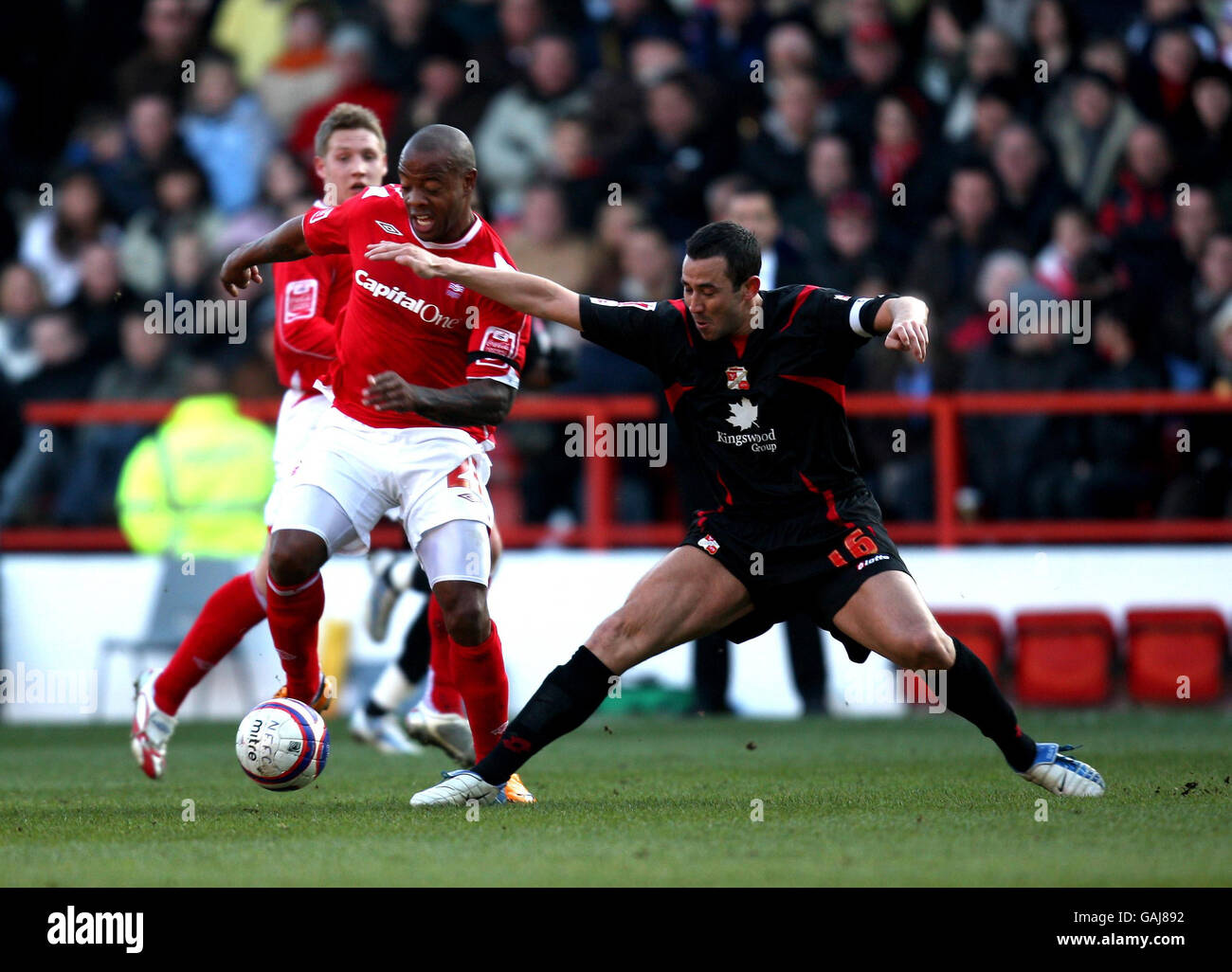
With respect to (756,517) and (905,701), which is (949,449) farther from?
→ (756,517)

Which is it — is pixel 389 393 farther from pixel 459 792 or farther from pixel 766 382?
pixel 459 792

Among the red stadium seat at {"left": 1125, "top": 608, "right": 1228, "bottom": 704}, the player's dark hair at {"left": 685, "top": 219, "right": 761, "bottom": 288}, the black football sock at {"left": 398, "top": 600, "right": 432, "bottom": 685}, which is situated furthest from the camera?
the red stadium seat at {"left": 1125, "top": 608, "right": 1228, "bottom": 704}

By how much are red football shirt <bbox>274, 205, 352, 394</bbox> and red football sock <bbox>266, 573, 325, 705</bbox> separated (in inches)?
49.9

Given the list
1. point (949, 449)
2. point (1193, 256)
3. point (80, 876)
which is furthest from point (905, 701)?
point (80, 876)

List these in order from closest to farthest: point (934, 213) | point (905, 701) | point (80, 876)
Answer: point (80, 876) < point (905, 701) < point (934, 213)

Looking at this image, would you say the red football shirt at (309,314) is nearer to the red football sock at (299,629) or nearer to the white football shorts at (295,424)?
the white football shorts at (295,424)

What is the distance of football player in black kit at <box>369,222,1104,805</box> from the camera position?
610cm

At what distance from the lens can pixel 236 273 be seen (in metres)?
6.92

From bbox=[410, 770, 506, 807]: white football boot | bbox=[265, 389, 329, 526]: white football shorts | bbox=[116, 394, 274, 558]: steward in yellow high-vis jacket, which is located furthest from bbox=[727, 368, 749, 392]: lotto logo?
bbox=[116, 394, 274, 558]: steward in yellow high-vis jacket

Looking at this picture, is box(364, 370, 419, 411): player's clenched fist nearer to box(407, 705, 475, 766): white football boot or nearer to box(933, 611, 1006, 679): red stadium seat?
box(407, 705, 475, 766): white football boot

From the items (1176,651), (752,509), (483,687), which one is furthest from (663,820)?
(1176,651)

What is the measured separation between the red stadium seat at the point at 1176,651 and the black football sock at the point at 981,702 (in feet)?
16.3
